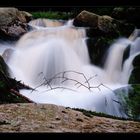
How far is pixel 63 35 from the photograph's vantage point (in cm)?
525

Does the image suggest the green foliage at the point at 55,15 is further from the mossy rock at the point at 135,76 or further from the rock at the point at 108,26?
the mossy rock at the point at 135,76

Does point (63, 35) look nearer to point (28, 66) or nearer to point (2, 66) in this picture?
point (28, 66)

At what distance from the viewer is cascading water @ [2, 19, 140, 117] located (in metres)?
3.87

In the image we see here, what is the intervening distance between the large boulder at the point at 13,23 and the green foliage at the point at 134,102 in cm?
149

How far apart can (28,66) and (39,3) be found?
1594 millimetres

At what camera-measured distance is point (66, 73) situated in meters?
4.07

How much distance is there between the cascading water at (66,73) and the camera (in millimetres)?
3871

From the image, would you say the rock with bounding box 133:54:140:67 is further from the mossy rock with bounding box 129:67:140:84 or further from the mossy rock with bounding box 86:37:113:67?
the mossy rock with bounding box 86:37:113:67

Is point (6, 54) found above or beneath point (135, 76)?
above

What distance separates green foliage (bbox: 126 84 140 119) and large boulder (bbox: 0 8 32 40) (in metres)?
1.49

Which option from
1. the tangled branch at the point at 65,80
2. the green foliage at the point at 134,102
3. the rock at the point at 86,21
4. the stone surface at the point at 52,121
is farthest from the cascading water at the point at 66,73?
the rock at the point at 86,21

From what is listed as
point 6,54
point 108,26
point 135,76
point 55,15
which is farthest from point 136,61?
point 6,54

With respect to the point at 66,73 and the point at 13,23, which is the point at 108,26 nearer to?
the point at 13,23

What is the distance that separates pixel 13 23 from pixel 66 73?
200 cm
